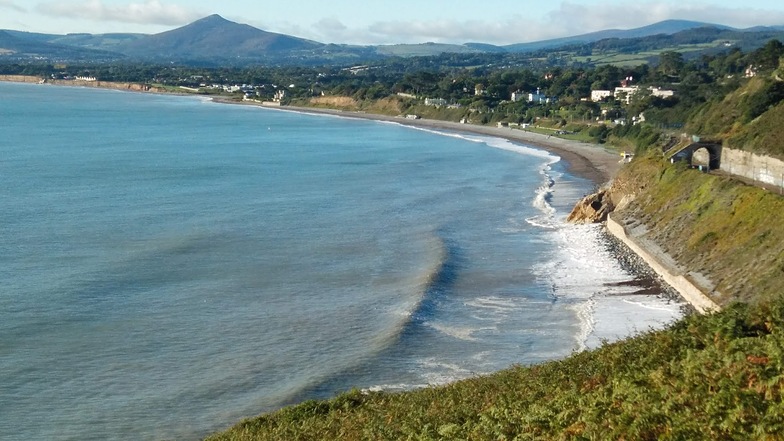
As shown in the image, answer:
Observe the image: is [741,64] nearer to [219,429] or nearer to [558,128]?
[558,128]

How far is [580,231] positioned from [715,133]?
8.27 metres

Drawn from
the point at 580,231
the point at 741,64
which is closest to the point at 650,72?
the point at 741,64

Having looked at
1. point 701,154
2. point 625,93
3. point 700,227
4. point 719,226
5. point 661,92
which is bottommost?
point 700,227

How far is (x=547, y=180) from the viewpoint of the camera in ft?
146

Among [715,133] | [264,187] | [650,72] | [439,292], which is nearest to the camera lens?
[439,292]

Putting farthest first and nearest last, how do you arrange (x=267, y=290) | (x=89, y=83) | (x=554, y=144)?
(x=89, y=83), (x=554, y=144), (x=267, y=290)

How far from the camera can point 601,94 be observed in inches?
3327

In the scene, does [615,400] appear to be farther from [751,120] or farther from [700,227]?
[751,120]

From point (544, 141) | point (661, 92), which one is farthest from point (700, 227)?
point (661, 92)

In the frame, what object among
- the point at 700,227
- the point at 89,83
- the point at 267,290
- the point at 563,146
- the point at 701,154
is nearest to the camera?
the point at 267,290

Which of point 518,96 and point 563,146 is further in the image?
point 518,96

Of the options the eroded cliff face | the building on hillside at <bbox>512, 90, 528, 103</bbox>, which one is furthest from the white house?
the eroded cliff face

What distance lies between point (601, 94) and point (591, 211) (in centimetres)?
5415

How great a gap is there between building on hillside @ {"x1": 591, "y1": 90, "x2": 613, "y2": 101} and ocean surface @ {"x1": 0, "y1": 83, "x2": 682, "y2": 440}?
38418 mm
